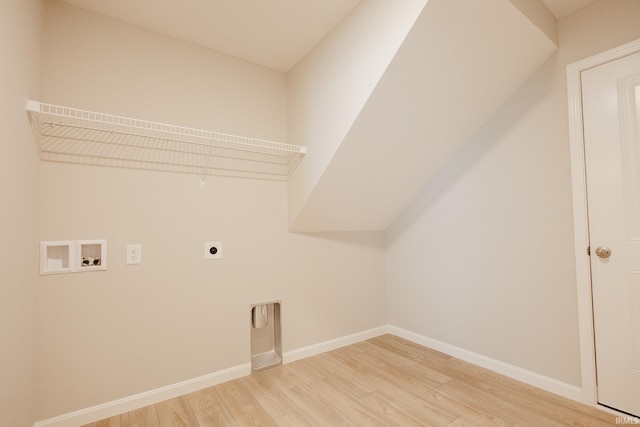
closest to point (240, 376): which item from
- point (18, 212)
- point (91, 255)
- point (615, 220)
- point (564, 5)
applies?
point (91, 255)

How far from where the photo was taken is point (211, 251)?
2.13 meters

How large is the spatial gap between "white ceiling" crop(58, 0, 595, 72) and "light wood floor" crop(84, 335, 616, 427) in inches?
96.0

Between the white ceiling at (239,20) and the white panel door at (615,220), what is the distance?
1.59 meters

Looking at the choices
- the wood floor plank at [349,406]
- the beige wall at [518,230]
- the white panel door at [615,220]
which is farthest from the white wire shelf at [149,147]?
the white panel door at [615,220]

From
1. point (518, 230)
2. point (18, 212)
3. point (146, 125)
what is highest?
point (146, 125)

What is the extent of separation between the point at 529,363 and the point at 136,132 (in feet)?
9.93

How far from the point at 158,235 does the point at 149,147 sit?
1.89 feet

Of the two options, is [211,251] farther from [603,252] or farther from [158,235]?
[603,252]

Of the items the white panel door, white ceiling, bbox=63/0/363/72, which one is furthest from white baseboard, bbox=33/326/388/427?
white ceiling, bbox=63/0/363/72

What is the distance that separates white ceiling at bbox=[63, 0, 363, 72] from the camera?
1.79m

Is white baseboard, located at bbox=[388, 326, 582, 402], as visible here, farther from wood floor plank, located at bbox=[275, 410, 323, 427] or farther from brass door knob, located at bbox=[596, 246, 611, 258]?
wood floor plank, located at bbox=[275, 410, 323, 427]

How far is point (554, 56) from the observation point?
6.39ft

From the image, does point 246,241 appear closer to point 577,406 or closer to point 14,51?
point 14,51

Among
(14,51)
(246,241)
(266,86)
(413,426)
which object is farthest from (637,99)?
(14,51)
